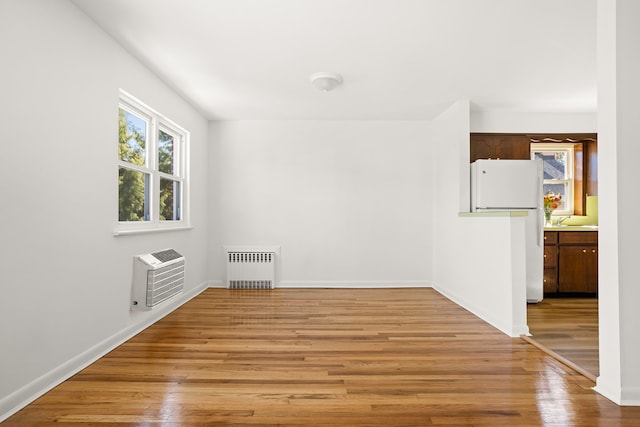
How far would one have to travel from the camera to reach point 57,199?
91.2 inches

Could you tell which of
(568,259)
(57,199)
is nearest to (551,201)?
(568,259)

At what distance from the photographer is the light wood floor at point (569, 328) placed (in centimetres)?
276

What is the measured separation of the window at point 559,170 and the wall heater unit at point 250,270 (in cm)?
433

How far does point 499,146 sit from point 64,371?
5.32 meters

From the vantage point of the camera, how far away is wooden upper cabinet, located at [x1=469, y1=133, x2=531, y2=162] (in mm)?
5121

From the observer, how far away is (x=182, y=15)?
261 cm

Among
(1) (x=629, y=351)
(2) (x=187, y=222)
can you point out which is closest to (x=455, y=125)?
(1) (x=629, y=351)

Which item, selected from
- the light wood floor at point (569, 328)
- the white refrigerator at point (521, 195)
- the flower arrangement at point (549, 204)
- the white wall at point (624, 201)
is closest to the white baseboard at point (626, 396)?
the white wall at point (624, 201)

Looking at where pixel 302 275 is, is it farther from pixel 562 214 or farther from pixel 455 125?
pixel 562 214

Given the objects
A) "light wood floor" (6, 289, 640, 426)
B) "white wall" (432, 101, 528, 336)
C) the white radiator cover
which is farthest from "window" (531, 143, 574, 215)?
the white radiator cover

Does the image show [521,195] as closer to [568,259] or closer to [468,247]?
[468,247]

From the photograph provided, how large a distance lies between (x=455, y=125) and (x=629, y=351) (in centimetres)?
324

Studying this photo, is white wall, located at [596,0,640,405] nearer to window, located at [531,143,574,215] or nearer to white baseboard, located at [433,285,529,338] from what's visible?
white baseboard, located at [433,285,529,338]

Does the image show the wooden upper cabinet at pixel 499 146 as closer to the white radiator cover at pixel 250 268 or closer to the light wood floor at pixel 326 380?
the light wood floor at pixel 326 380
